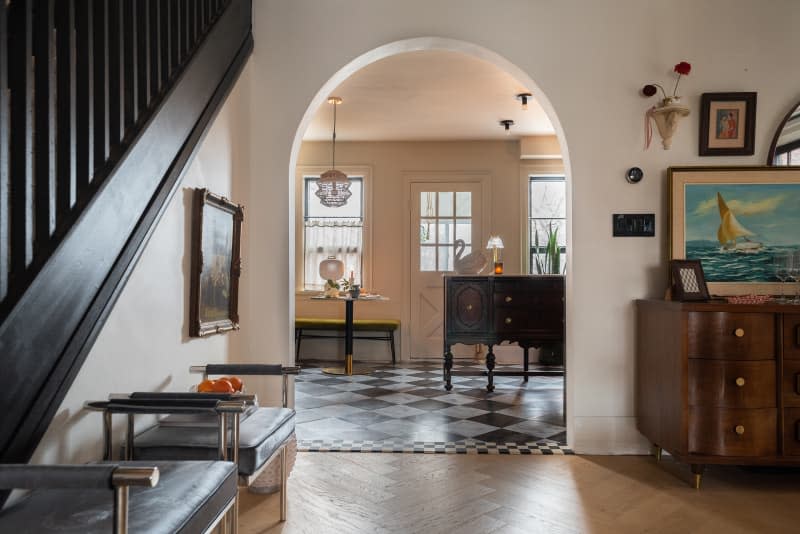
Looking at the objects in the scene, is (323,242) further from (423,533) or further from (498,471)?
(423,533)

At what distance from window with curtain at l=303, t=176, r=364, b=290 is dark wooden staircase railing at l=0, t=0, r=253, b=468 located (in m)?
5.37

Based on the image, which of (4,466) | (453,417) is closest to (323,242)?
(453,417)

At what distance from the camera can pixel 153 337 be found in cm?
262

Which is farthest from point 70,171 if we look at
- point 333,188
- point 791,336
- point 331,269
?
point 331,269

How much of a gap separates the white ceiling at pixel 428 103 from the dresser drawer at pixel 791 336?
291 cm

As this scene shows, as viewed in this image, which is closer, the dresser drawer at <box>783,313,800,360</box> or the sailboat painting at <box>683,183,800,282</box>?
the dresser drawer at <box>783,313,800,360</box>

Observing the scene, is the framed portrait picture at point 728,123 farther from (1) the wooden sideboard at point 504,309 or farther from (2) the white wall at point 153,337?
(2) the white wall at point 153,337

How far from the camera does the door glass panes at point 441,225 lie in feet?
26.2

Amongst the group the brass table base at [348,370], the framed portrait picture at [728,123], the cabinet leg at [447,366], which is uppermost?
the framed portrait picture at [728,123]

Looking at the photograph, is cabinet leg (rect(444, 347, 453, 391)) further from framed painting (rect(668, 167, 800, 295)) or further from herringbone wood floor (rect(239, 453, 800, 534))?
framed painting (rect(668, 167, 800, 295))

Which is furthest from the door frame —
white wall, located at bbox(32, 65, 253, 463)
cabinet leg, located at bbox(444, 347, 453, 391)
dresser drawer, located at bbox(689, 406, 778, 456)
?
dresser drawer, located at bbox(689, 406, 778, 456)

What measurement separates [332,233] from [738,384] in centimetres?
571

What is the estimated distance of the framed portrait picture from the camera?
3715 millimetres

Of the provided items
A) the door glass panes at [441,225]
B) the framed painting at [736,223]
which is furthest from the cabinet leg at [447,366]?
the framed painting at [736,223]
